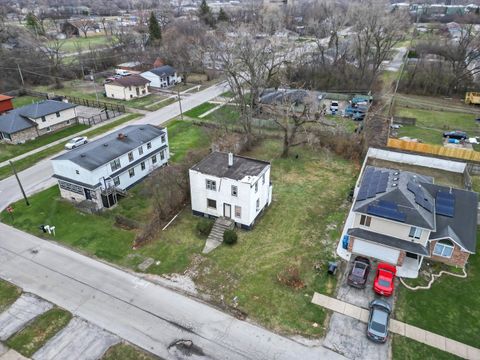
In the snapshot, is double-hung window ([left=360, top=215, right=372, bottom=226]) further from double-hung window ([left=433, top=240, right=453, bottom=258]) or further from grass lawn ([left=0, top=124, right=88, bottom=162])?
grass lawn ([left=0, top=124, right=88, bottom=162])

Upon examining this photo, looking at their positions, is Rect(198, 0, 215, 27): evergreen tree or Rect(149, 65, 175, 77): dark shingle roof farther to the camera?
Rect(198, 0, 215, 27): evergreen tree

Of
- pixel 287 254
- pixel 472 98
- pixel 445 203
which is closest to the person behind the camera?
pixel 287 254

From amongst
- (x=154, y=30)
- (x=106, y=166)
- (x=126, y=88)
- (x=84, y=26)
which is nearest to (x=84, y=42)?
(x=84, y=26)

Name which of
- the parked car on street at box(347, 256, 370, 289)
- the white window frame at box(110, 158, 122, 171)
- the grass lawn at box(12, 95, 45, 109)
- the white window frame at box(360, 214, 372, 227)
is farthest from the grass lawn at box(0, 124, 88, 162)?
the parked car on street at box(347, 256, 370, 289)

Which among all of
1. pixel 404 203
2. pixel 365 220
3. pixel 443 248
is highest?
pixel 404 203

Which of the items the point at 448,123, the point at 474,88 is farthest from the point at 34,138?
the point at 474,88

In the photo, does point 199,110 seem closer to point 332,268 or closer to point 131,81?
point 131,81
